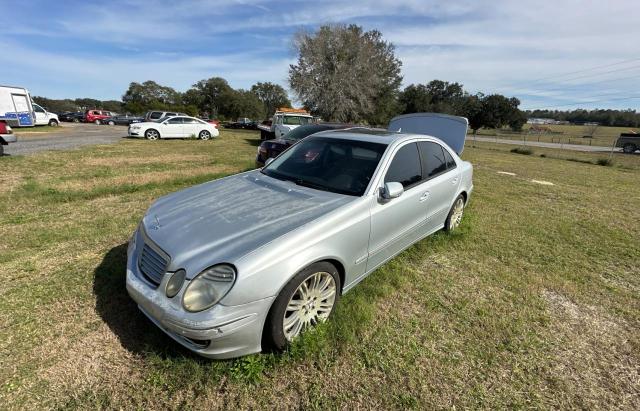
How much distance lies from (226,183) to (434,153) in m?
2.45

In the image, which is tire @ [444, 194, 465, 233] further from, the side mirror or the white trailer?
the white trailer

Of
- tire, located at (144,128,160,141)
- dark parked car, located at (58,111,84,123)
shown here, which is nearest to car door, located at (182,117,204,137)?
tire, located at (144,128,160,141)

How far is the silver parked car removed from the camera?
194 centimetres

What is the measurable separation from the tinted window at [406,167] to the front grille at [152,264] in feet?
6.34

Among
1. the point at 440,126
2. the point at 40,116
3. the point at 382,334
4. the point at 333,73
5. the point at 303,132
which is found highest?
the point at 333,73

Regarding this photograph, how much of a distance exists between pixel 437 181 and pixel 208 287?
9.23ft

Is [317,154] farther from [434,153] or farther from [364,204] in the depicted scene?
[434,153]

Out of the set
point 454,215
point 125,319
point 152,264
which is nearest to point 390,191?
point 152,264

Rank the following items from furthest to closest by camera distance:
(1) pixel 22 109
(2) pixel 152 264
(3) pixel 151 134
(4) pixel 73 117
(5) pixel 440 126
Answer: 1. (4) pixel 73 117
2. (1) pixel 22 109
3. (3) pixel 151 134
4. (5) pixel 440 126
5. (2) pixel 152 264

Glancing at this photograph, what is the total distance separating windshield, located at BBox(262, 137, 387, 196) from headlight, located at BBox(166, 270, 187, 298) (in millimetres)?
1394

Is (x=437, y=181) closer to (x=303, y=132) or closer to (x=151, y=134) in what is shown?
(x=303, y=132)

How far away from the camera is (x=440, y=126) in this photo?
726cm

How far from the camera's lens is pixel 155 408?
188 cm

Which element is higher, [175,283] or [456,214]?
[175,283]
